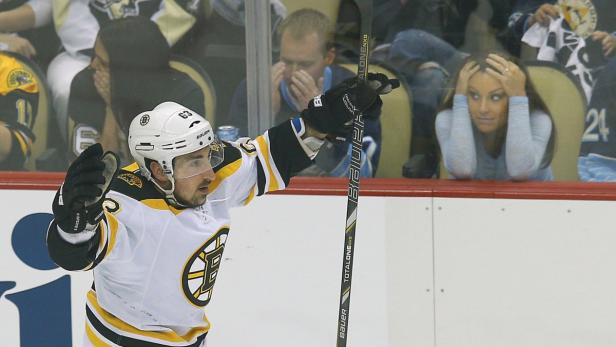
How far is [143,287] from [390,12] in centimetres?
123

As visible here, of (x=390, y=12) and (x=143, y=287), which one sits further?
(x=390, y=12)

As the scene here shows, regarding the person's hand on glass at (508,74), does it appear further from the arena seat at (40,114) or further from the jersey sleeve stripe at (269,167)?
the arena seat at (40,114)

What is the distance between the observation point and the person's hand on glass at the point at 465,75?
140 inches

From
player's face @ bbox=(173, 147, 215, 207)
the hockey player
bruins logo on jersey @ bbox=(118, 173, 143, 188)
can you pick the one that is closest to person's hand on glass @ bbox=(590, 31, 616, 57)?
the hockey player

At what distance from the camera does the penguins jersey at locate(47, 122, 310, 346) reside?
2.81m

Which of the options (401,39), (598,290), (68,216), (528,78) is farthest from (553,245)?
(68,216)

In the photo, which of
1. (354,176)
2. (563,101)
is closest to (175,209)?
(354,176)

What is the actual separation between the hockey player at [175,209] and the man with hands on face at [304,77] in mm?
568

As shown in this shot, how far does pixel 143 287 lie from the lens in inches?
113

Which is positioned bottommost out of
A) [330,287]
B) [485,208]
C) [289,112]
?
[330,287]

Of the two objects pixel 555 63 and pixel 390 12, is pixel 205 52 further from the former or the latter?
pixel 555 63

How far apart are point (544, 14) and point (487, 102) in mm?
317

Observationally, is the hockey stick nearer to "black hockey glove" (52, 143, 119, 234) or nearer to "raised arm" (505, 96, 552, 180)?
"raised arm" (505, 96, 552, 180)

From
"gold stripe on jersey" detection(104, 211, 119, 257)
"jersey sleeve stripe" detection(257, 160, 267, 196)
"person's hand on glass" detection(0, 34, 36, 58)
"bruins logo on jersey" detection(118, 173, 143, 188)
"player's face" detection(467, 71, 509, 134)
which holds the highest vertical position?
"person's hand on glass" detection(0, 34, 36, 58)
